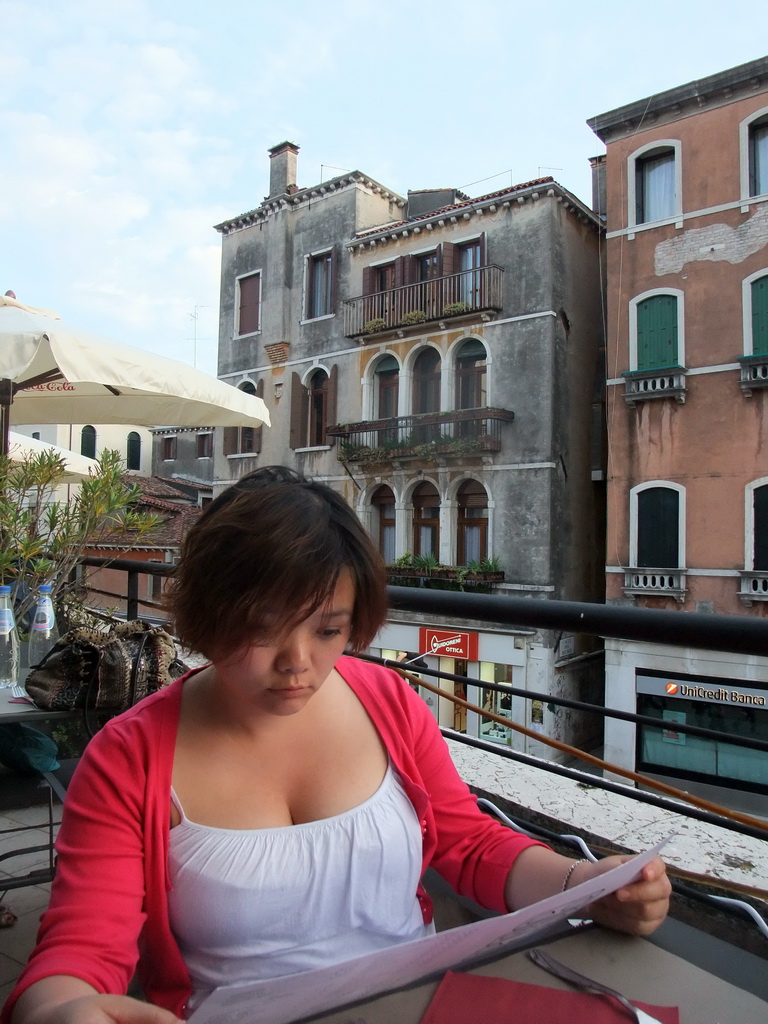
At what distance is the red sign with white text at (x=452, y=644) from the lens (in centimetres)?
1625

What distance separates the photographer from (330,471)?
19469 mm

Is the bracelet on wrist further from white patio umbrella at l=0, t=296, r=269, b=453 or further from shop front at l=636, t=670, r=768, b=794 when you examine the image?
shop front at l=636, t=670, r=768, b=794

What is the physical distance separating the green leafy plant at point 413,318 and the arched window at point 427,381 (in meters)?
0.83

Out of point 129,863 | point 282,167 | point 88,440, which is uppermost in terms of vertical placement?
point 282,167

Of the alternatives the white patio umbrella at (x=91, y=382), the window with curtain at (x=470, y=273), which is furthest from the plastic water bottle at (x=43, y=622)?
the window with curtain at (x=470, y=273)

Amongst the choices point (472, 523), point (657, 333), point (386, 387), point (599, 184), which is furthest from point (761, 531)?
point (599, 184)

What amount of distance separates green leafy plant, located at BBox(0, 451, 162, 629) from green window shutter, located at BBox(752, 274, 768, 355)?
1383 centimetres

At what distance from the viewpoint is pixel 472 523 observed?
57.3ft

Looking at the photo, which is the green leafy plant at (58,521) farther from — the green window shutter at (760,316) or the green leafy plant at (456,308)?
the green leafy plant at (456,308)

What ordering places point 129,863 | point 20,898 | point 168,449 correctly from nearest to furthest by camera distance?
point 129,863 → point 20,898 → point 168,449

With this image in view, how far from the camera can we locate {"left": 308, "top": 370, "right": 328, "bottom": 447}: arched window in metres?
20.0

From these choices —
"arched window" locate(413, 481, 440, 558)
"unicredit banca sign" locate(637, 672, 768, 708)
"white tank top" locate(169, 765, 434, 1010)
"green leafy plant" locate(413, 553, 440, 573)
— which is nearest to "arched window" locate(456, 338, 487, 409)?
"arched window" locate(413, 481, 440, 558)

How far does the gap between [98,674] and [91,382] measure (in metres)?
2.79

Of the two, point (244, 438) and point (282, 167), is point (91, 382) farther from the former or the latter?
point (282, 167)
